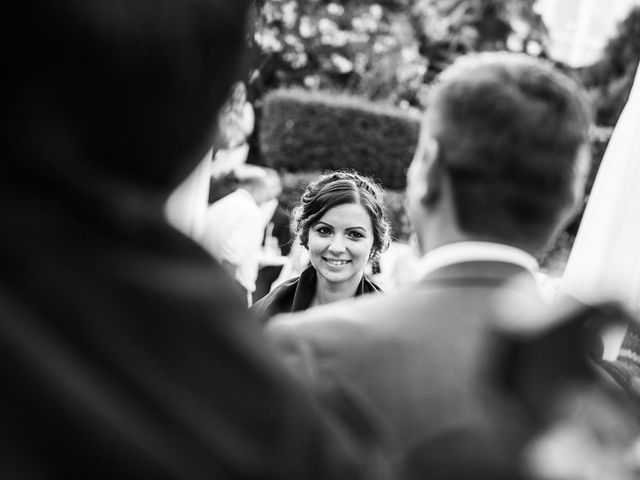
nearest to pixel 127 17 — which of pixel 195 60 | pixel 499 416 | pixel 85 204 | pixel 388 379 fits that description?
pixel 195 60

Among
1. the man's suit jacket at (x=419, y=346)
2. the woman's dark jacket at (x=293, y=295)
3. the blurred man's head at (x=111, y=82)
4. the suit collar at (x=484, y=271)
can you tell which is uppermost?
the blurred man's head at (x=111, y=82)

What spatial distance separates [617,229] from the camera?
10.6 feet

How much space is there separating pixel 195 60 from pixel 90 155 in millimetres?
148

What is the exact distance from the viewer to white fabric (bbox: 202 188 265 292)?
530 cm

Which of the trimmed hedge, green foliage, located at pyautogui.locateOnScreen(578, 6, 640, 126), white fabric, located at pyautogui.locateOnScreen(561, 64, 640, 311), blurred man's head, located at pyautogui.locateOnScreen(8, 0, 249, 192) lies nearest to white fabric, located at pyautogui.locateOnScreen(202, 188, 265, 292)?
white fabric, located at pyautogui.locateOnScreen(561, 64, 640, 311)

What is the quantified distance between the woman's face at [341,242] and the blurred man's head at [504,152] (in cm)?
237

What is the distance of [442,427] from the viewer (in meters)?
1.22

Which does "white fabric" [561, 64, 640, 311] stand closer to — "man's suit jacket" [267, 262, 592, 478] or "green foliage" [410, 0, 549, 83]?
"man's suit jacket" [267, 262, 592, 478]

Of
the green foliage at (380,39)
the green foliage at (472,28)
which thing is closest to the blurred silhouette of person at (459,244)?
the green foliage at (380,39)

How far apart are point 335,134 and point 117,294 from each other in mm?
14619

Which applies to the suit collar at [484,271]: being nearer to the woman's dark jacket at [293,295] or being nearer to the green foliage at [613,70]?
the woman's dark jacket at [293,295]

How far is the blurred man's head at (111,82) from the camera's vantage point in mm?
754

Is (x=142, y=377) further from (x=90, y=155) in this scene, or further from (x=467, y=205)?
(x=467, y=205)

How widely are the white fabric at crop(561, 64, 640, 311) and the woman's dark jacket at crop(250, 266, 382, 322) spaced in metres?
1.14
